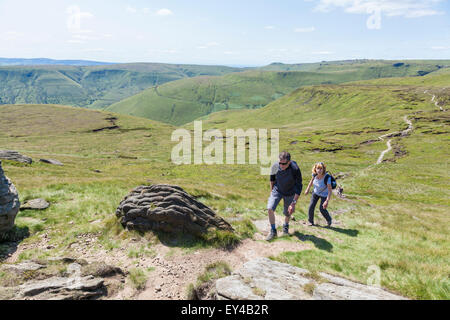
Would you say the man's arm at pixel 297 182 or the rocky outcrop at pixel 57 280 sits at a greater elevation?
the man's arm at pixel 297 182

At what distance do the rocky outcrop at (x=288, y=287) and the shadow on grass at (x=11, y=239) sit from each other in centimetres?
1010

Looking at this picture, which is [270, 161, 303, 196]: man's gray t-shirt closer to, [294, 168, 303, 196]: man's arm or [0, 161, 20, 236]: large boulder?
[294, 168, 303, 196]: man's arm

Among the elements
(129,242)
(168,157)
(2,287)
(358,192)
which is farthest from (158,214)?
(168,157)

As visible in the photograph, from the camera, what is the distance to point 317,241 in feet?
42.5

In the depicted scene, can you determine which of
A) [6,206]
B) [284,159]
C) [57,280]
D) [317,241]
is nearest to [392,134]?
[317,241]

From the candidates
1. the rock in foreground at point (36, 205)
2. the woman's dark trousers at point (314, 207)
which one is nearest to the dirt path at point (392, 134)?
the woman's dark trousers at point (314, 207)

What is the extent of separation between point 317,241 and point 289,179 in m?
3.96

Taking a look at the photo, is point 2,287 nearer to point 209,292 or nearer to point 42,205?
point 209,292

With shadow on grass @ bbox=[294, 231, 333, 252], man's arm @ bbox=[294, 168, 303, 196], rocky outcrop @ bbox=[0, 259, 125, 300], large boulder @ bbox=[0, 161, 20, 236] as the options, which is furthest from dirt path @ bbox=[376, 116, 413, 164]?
large boulder @ bbox=[0, 161, 20, 236]

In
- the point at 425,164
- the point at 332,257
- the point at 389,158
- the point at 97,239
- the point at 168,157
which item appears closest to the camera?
the point at 332,257

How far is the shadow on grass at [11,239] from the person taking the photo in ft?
34.9

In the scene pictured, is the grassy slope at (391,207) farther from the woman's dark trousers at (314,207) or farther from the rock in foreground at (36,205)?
the rock in foreground at (36,205)

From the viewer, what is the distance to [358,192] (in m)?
46.2
